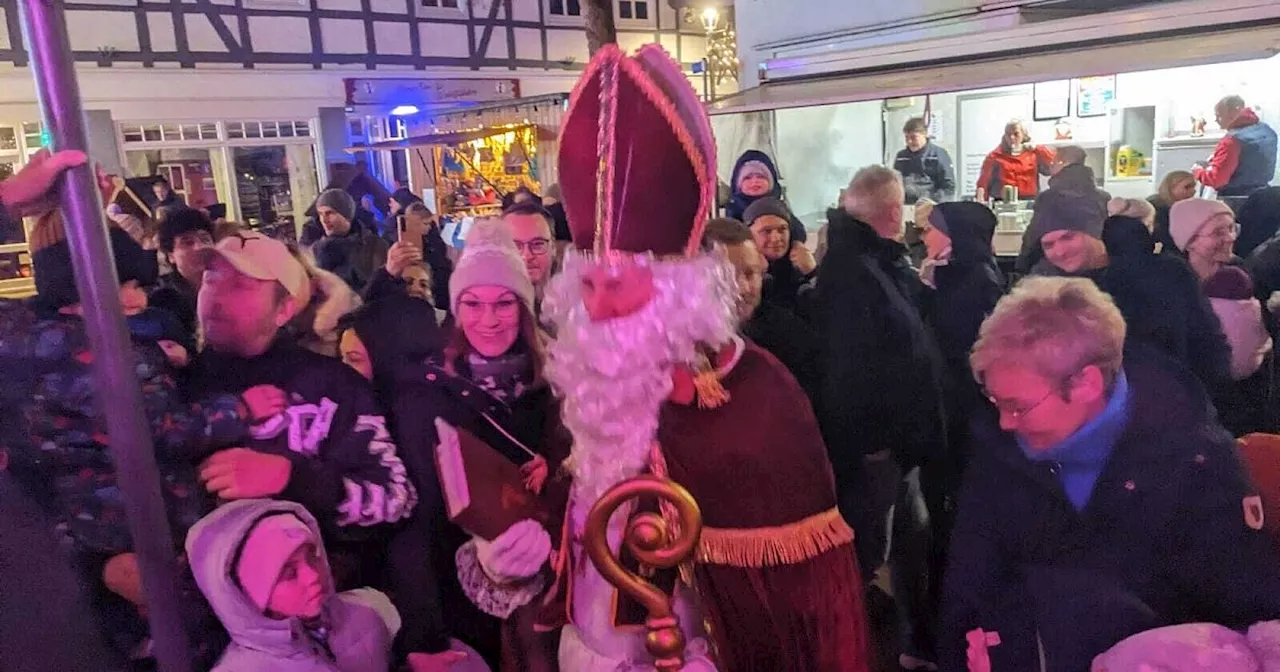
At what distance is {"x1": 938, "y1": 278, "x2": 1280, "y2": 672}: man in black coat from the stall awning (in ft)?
12.4

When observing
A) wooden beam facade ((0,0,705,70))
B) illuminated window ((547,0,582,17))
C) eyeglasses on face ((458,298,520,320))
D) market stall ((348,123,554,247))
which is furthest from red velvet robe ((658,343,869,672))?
illuminated window ((547,0,582,17))

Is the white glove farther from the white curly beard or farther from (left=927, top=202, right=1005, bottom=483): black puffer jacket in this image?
(left=927, top=202, right=1005, bottom=483): black puffer jacket

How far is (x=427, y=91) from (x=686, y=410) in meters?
14.0

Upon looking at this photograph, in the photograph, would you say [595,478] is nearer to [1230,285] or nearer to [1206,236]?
[1230,285]

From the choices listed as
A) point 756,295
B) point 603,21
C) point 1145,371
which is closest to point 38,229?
point 756,295

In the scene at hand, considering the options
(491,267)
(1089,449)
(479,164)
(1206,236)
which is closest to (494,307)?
(491,267)

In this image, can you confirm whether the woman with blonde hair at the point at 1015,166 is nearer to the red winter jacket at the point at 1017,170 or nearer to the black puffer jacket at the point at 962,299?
the red winter jacket at the point at 1017,170

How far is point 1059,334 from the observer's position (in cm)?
194

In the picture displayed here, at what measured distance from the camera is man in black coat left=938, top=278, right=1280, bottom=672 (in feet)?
6.09

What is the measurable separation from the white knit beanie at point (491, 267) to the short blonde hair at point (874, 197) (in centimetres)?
139

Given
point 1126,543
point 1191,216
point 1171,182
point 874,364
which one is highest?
point 1171,182

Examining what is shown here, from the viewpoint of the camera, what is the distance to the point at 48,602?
75.8 inches

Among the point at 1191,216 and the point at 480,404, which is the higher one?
the point at 1191,216

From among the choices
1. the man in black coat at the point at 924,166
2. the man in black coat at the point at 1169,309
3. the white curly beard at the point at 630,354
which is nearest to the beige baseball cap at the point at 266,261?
the white curly beard at the point at 630,354
